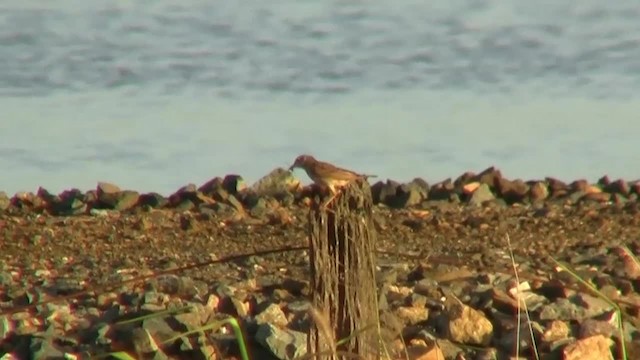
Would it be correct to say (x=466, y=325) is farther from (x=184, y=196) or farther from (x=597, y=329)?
(x=184, y=196)

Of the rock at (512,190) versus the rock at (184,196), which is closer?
the rock at (184,196)

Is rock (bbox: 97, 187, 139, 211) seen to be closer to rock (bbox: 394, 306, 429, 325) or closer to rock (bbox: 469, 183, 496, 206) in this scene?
rock (bbox: 469, 183, 496, 206)

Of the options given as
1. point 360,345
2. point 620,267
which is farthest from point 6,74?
point 360,345

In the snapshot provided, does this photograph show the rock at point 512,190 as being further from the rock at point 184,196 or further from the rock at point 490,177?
the rock at point 184,196

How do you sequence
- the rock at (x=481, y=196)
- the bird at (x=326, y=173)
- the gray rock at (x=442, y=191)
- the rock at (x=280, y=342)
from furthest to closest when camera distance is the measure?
the gray rock at (x=442, y=191)
the rock at (x=481, y=196)
the rock at (x=280, y=342)
the bird at (x=326, y=173)

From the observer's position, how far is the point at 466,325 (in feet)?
18.3

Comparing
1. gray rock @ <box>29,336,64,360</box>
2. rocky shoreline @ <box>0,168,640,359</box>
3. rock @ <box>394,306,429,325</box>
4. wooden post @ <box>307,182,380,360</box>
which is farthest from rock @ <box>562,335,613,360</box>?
gray rock @ <box>29,336,64,360</box>

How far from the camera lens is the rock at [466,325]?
5.55 m

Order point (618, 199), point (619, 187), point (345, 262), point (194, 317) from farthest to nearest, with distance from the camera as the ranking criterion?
point (619, 187) < point (618, 199) < point (194, 317) < point (345, 262)

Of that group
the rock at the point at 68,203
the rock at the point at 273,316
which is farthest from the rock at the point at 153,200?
the rock at the point at 273,316

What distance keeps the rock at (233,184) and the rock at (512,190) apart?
134cm

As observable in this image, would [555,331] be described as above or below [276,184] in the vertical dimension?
below

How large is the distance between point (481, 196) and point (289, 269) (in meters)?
2.57

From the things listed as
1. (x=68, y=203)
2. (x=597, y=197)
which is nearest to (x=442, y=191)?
(x=597, y=197)
